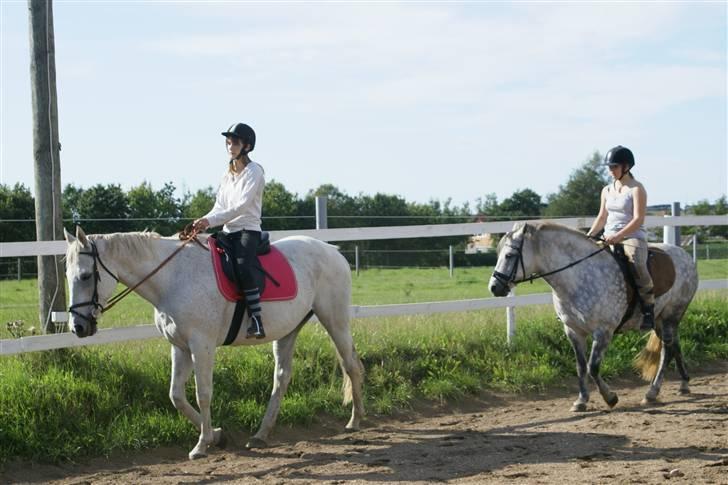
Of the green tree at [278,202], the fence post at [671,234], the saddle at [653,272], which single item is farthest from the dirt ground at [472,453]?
the green tree at [278,202]

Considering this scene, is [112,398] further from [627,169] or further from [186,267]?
[627,169]

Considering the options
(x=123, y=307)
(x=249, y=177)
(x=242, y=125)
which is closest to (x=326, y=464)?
(x=249, y=177)

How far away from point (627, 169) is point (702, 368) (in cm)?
375

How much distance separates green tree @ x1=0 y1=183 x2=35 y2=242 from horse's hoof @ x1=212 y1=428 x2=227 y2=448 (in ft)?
44.3

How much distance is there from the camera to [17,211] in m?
19.8

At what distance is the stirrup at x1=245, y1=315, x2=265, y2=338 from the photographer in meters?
7.36

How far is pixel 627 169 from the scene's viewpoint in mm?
9164

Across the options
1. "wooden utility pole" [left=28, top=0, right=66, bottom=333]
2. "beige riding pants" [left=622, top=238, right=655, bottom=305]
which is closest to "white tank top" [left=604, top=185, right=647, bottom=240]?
"beige riding pants" [left=622, top=238, right=655, bottom=305]

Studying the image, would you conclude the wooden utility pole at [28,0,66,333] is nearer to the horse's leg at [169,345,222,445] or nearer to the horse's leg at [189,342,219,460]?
the horse's leg at [169,345,222,445]

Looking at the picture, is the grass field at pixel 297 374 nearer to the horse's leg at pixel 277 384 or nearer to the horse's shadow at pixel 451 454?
the horse's leg at pixel 277 384

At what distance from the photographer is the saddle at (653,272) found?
9.18m

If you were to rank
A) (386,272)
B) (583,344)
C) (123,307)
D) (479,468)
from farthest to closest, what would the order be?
(386,272) → (123,307) → (583,344) → (479,468)

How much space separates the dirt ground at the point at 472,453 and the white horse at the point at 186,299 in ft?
1.58

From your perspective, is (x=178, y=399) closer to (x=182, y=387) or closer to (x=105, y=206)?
(x=182, y=387)
